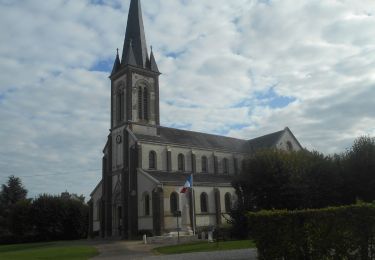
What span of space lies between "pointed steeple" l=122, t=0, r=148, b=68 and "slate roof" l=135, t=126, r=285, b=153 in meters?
9.81

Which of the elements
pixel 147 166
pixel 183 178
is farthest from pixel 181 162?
pixel 147 166

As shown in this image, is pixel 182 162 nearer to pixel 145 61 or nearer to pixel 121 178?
pixel 121 178

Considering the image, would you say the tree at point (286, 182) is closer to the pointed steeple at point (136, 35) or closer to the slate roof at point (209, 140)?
the slate roof at point (209, 140)

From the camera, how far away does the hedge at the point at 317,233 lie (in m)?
13.5

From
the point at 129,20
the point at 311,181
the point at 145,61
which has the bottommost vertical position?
the point at 311,181

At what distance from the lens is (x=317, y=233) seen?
14.6 meters

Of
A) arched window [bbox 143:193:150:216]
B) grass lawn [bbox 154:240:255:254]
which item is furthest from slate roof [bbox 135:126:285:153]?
grass lawn [bbox 154:240:255:254]

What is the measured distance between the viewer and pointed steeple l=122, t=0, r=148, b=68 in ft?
180

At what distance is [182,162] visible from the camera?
53.8m

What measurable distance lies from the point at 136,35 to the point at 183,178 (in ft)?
67.4

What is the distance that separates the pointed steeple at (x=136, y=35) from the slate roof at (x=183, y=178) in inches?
585

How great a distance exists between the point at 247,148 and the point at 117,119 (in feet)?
72.1

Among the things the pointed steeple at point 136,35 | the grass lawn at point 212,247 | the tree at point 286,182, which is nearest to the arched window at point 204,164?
the pointed steeple at point 136,35

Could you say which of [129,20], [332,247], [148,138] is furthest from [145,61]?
[332,247]
